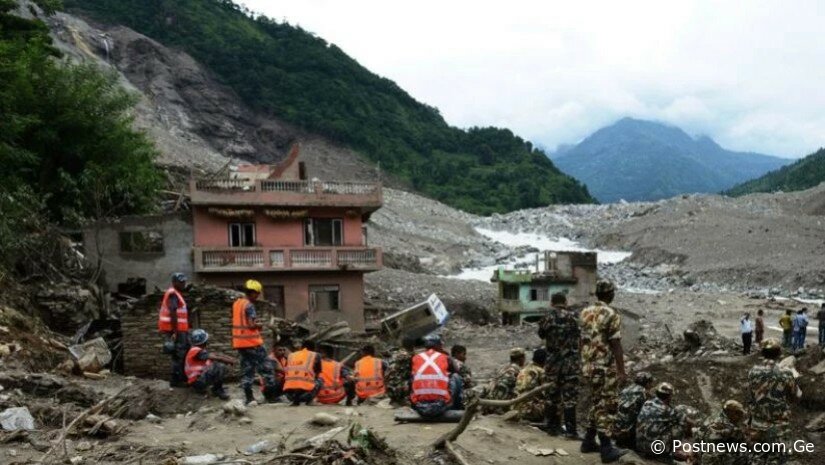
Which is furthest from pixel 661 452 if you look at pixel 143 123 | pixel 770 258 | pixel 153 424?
pixel 143 123

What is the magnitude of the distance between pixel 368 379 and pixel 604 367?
402 cm

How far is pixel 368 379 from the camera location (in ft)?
32.1

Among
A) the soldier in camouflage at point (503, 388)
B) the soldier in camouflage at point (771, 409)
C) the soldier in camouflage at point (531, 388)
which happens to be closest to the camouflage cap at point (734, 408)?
the soldier in camouflage at point (771, 409)

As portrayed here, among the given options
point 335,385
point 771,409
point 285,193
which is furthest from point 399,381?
point 285,193

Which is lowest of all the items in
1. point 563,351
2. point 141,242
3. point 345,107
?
point 563,351

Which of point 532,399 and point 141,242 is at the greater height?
point 141,242

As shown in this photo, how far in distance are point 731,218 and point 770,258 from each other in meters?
17.7

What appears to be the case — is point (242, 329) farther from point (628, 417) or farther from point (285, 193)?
point (285, 193)

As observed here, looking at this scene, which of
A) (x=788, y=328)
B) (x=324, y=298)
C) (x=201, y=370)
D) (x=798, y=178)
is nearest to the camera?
(x=201, y=370)

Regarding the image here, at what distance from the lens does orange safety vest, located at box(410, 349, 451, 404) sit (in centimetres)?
762

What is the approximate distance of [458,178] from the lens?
109 metres

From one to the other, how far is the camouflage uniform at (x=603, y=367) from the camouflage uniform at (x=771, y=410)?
4.20 feet

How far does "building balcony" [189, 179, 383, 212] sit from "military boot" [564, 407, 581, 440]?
57.6 feet

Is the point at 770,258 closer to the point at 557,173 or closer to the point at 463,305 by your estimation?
the point at 463,305
